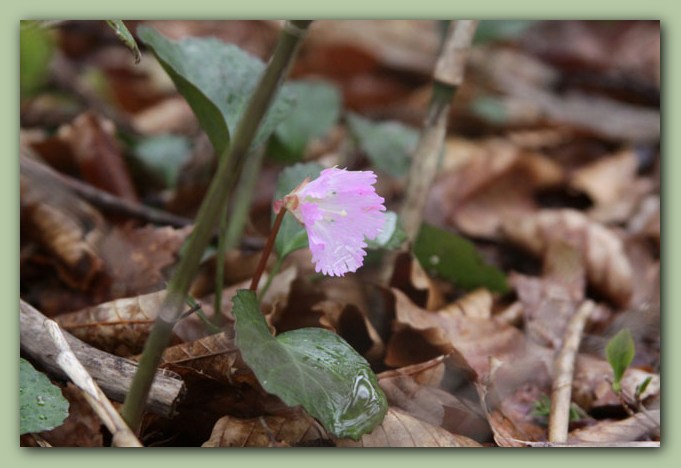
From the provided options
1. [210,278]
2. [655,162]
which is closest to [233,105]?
[210,278]

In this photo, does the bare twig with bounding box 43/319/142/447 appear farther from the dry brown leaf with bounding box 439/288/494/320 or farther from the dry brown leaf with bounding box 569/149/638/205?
the dry brown leaf with bounding box 569/149/638/205

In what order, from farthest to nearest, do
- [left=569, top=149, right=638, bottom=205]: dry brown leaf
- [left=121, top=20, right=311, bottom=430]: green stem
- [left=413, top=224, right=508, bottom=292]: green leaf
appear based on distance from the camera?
[left=569, top=149, right=638, bottom=205]: dry brown leaf → [left=413, top=224, right=508, bottom=292]: green leaf → [left=121, top=20, right=311, bottom=430]: green stem

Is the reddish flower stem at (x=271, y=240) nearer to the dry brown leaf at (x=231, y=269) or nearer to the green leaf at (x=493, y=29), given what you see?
the dry brown leaf at (x=231, y=269)

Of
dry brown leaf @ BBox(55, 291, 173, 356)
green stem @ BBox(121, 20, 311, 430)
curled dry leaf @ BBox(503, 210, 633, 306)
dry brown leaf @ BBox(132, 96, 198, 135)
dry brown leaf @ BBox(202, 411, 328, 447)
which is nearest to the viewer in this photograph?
green stem @ BBox(121, 20, 311, 430)

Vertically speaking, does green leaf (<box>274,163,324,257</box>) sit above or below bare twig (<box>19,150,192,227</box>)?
above

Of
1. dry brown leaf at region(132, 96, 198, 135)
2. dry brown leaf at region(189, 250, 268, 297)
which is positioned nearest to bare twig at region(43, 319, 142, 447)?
dry brown leaf at region(189, 250, 268, 297)

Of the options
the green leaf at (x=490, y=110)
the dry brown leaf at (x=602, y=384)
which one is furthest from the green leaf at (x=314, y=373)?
the green leaf at (x=490, y=110)

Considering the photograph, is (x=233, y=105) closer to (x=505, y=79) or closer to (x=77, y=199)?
(x=77, y=199)
